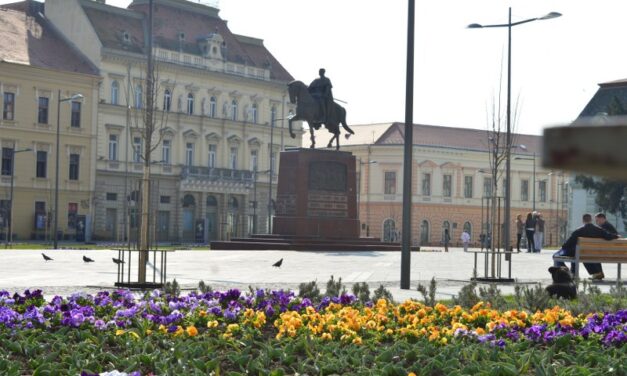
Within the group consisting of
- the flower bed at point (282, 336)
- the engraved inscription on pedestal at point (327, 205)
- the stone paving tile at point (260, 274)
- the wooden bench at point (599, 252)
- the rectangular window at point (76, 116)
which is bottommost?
the stone paving tile at point (260, 274)

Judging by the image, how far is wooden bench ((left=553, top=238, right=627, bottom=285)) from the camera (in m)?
18.4

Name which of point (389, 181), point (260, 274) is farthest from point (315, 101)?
point (389, 181)

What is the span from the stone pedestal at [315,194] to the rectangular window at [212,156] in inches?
1525

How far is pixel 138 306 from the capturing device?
9.48m

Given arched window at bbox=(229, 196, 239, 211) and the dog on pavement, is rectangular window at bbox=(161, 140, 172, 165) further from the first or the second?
the dog on pavement

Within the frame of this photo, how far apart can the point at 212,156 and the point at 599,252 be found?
59494mm

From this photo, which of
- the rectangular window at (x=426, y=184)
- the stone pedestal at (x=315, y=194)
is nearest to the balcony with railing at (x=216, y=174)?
the rectangular window at (x=426, y=184)

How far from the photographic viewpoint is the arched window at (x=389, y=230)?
285 ft

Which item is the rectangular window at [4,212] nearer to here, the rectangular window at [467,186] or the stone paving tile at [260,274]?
the stone paving tile at [260,274]

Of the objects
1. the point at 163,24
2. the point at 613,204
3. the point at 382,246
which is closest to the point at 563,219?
the point at 613,204

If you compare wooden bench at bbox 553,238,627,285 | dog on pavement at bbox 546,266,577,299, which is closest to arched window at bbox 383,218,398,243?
wooden bench at bbox 553,238,627,285

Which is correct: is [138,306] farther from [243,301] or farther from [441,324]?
[441,324]

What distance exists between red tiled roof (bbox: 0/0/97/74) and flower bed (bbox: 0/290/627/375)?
186 ft

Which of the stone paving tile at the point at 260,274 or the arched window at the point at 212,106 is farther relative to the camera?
the arched window at the point at 212,106
